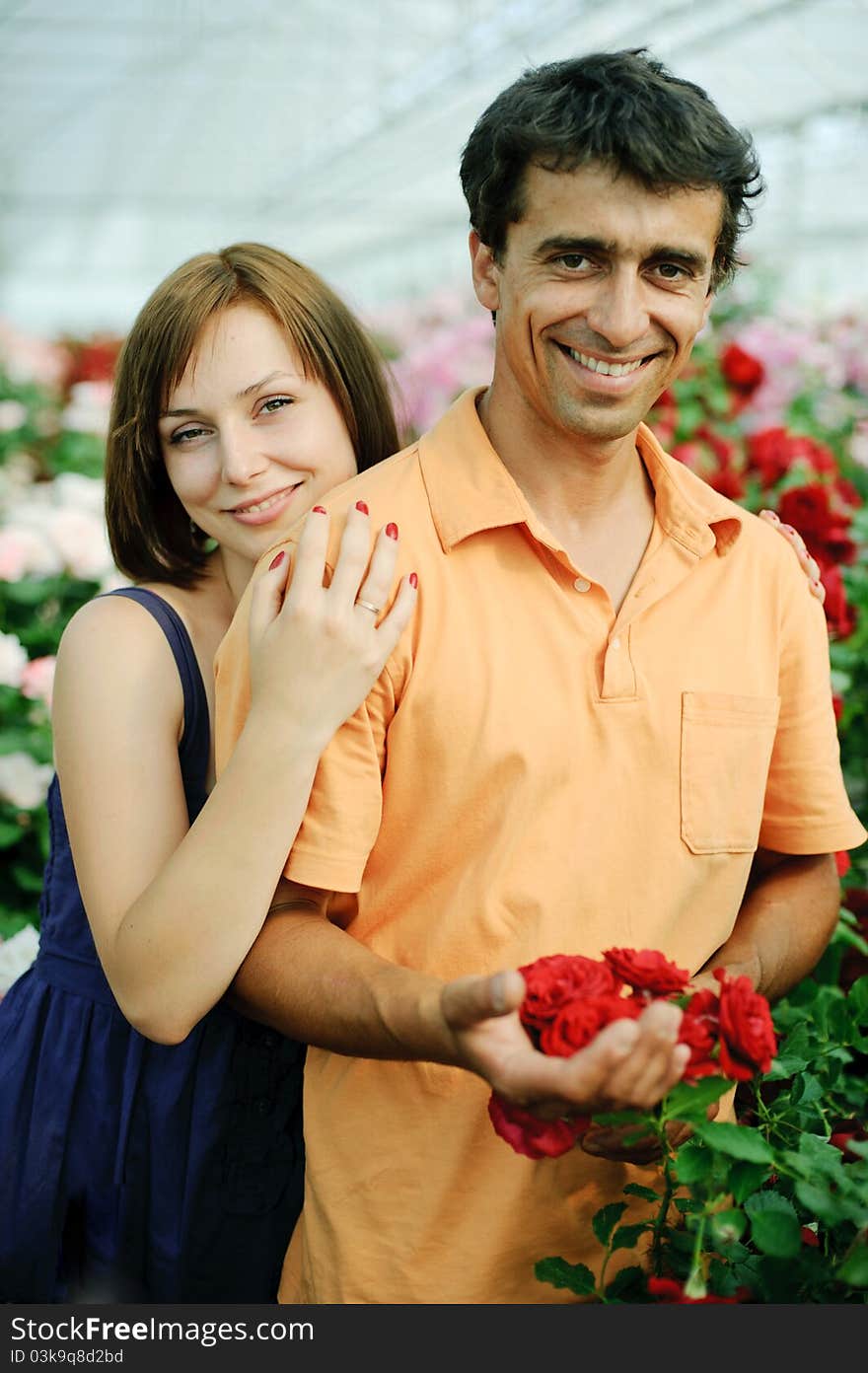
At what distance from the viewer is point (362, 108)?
1644 centimetres

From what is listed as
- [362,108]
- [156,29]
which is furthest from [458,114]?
[156,29]

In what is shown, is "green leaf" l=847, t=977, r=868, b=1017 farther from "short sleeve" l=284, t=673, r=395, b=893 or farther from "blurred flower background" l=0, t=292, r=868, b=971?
"short sleeve" l=284, t=673, r=395, b=893

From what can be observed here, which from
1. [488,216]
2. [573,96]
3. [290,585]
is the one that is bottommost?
[290,585]

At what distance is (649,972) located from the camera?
3.94ft

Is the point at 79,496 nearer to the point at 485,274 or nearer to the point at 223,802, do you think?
the point at 485,274

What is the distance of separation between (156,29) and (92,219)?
30.6 ft

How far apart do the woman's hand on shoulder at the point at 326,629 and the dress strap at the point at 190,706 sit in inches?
10.6

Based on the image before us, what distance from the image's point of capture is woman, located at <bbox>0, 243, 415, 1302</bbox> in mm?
1576

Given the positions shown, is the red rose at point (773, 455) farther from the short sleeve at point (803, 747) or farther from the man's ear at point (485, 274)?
the man's ear at point (485, 274)

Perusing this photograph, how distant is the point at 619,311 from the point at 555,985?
700 millimetres

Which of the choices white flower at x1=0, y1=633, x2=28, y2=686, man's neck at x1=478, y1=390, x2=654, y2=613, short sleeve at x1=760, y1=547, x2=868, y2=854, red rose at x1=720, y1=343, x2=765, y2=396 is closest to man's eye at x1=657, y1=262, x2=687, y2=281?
man's neck at x1=478, y1=390, x2=654, y2=613

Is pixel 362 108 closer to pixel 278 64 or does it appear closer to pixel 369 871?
pixel 278 64

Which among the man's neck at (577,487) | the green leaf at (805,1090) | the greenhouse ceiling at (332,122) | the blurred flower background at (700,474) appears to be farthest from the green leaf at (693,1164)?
the greenhouse ceiling at (332,122)

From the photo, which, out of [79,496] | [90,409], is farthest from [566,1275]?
[90,409]
